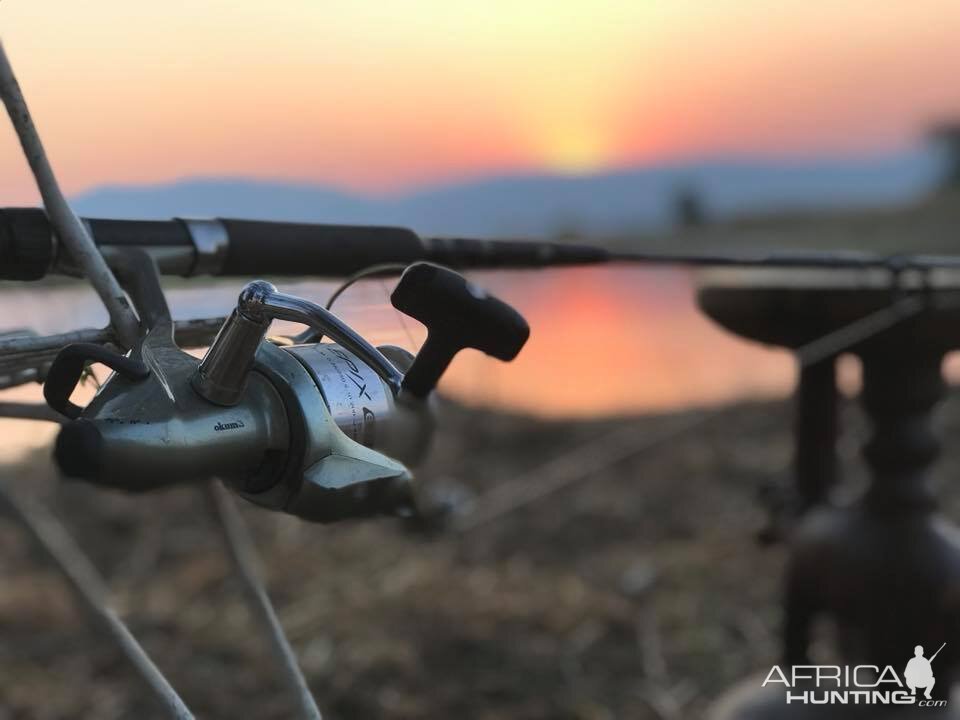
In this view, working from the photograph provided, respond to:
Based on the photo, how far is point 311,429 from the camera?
52 cm

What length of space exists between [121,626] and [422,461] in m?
0.20

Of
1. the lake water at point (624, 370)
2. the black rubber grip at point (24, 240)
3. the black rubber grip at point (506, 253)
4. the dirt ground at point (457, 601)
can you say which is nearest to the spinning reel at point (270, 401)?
the black rubber grip at point (24, 240)

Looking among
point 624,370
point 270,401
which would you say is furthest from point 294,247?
point 624,370

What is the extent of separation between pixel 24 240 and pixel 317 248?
0.90 ft

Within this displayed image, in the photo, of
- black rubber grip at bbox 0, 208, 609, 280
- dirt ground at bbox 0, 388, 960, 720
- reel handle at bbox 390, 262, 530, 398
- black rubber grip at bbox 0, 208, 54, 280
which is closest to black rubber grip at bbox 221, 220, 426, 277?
black rubber grip at bbox 0, 208, 609, 280

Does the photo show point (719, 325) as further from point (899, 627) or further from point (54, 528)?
point (54, 528)

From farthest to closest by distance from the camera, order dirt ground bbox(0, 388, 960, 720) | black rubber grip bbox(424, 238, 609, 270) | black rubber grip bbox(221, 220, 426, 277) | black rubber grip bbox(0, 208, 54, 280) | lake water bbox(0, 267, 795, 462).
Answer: lake water bbox(0, 267, 795, 462)
dirt ground bbox(0, 388, 960, 720)
black rubber grip bbox(424, 238, 609, 270)
black rubber grip bbox(221, 220, 426, 277)
black rubber grip bbox(0, 208, 54, 280)

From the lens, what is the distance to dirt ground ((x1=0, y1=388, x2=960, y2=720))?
79.5 inches

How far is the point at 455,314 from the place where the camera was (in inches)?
19.6

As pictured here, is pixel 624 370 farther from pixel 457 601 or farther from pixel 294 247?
pixel 294 247

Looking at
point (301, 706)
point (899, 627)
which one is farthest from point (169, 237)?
point (899, 627)

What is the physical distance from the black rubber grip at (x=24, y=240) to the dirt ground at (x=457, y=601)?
874 mm

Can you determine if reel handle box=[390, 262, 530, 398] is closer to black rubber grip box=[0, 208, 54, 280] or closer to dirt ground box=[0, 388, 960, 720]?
black rubber grip box=[0, 208, 54, 280]

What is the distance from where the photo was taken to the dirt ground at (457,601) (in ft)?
6.63
